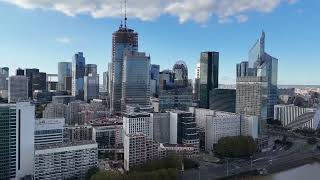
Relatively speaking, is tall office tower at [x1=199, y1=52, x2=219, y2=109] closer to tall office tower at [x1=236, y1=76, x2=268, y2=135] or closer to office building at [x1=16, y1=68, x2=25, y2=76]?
tall office tower at [x1=236, y1=76, x2=268, y2=135]

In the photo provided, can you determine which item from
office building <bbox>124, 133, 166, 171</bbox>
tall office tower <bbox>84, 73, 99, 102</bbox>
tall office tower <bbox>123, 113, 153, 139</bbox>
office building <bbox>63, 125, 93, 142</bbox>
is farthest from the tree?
tall office tower <bbox>84, 73, 99, 102</bbox>

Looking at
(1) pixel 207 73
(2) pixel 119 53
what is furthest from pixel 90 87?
(1) pixel 207 73

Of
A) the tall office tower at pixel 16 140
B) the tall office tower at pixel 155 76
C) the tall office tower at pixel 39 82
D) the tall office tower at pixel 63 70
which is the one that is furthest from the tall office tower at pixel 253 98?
the tall office tower at pixel 63 70

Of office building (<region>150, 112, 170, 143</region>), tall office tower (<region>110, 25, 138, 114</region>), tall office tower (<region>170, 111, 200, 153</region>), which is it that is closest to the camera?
tall office tower (<region>170, 111, 200, 153</region>)

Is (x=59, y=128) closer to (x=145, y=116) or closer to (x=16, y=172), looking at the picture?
(x=16, y=172)

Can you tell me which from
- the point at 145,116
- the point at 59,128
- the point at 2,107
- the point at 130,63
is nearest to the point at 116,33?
the point at 130,63
